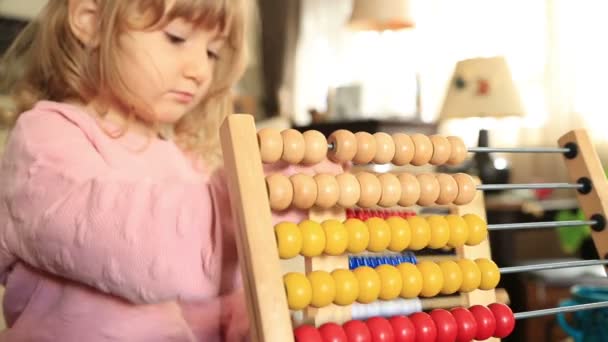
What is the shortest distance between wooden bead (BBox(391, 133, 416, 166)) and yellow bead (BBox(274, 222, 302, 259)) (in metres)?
0.17

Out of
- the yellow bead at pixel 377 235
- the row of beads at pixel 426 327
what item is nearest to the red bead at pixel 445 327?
the row of beads at pixel 426 327

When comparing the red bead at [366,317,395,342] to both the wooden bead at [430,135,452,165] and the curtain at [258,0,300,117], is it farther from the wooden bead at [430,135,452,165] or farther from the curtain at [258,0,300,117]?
the curtain at [258,0,300,117]

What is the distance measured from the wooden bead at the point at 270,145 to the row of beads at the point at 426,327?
17cm

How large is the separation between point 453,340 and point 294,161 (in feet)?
0.88

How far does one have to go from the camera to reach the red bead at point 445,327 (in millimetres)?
667

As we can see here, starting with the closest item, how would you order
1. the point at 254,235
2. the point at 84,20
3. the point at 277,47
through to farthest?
the point at 254,235
the point at 84,20
the point at 277,47

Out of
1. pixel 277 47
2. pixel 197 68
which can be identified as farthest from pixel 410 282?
pixel 277 47

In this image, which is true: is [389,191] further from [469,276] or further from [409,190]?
[469,276]

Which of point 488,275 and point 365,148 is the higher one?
point 365,148

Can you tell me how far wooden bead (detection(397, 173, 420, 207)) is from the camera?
70cm

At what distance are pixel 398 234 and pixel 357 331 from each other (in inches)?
4.8

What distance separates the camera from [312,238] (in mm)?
615

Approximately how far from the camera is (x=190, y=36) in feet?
2.71

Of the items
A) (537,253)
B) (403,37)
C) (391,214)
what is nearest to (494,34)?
(403,37)
